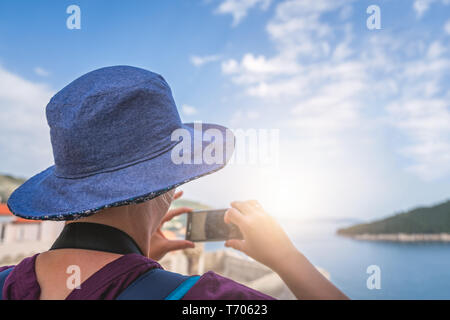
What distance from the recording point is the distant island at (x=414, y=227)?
68125 mm

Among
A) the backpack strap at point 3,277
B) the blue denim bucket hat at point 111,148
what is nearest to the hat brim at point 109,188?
the blue denim bucket hat at point 111,148

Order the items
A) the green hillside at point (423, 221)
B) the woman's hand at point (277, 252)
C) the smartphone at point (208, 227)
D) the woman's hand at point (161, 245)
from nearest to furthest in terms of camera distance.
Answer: the woman's hand at point (277, 252) < the woman's hand at point (161, 245) < the smartphone at point (208, 227) < the green hillside at point (423, 221)

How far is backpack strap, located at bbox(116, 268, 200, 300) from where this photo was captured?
37.6 inches

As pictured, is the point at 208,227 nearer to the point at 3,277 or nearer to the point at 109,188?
the point at 109,188

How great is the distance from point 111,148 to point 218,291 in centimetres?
75

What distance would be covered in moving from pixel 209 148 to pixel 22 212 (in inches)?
37.7

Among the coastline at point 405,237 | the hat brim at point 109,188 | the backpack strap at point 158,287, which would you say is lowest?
the coastline at point 405,237

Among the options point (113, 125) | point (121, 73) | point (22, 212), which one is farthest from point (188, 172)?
point (22, 212)

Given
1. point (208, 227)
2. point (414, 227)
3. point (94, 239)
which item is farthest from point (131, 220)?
point (414, 227)

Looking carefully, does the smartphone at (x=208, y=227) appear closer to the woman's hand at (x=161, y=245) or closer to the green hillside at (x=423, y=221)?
the woman's hand at (x=161, y=245)

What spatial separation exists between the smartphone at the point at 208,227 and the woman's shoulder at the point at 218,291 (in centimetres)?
79

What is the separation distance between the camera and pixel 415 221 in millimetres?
68125

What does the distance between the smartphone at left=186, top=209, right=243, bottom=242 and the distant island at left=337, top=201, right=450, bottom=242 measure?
263 feet
